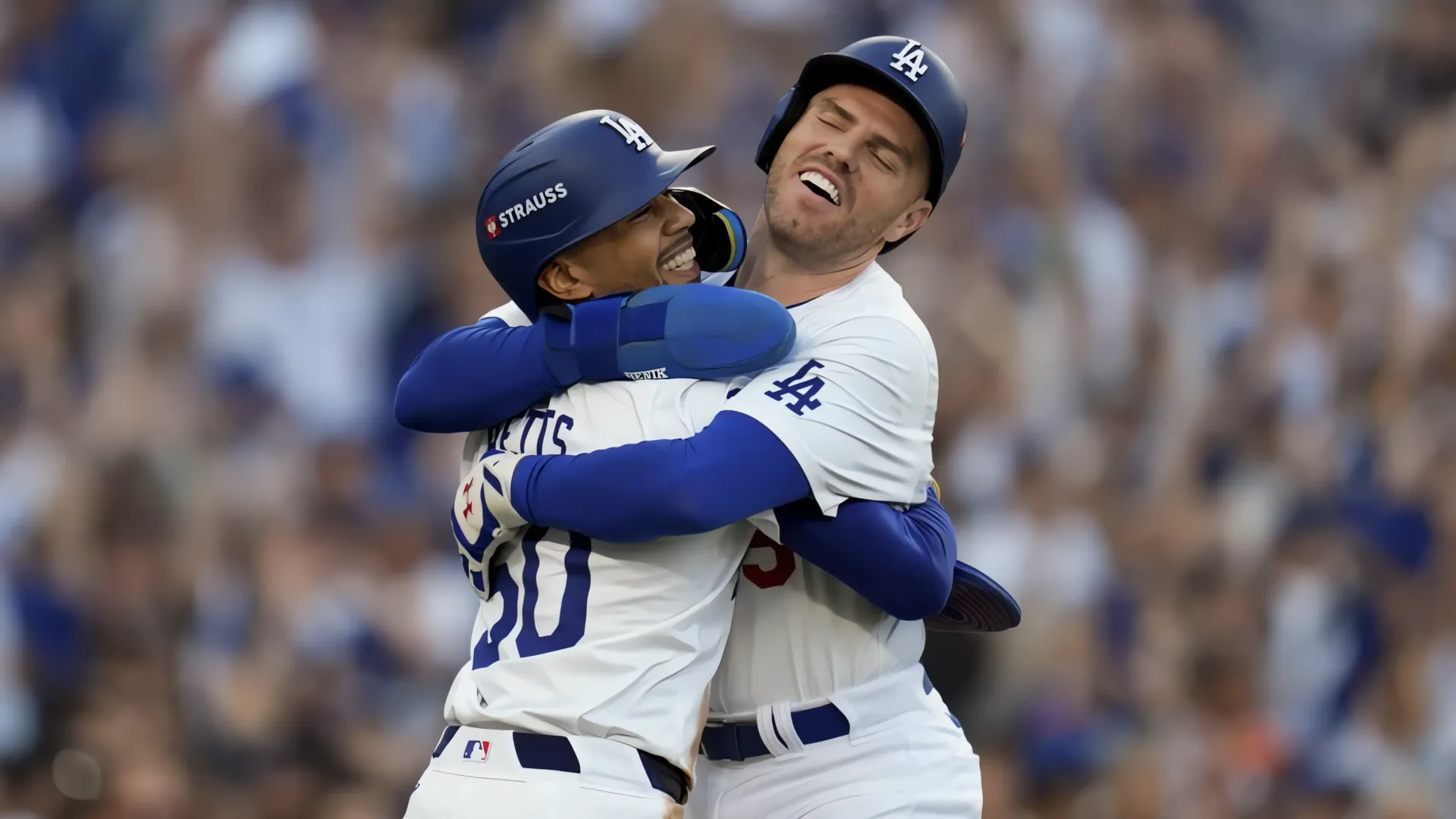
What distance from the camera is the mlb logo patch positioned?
2.59 meters

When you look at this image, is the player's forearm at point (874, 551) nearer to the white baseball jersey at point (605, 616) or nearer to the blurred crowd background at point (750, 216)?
the white baseball jersey at point (605, 616)

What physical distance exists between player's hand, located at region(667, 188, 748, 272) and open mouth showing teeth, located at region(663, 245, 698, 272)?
0.31 ft

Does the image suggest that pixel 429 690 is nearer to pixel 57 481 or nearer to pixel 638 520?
pixel 57 481

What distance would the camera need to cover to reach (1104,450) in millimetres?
7090

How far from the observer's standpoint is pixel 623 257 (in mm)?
2729

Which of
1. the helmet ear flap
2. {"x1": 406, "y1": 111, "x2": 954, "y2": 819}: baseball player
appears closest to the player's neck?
the helmet ear flap

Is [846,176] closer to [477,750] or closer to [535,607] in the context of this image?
[535,607]

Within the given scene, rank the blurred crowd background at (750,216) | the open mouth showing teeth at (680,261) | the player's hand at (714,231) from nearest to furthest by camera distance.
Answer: the open mouth showing teeth at (680,261)
the player's hand at (714,231)
the blurred crowd background at (750,216)

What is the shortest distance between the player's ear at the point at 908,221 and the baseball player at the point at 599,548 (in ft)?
1.64

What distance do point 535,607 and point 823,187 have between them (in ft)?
3.02

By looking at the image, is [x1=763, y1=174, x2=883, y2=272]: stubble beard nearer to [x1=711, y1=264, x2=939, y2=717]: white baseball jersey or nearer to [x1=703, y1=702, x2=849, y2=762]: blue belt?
[x1=711, y1=264, x2=939, y2=717]: white baseball jersey

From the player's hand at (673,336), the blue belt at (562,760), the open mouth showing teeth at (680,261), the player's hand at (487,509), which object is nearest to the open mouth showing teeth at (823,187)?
the open mouth showing teeth at (680,261)

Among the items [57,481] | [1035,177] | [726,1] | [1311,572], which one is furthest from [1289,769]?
[57,481]

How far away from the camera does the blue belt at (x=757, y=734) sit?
9.89 ft
